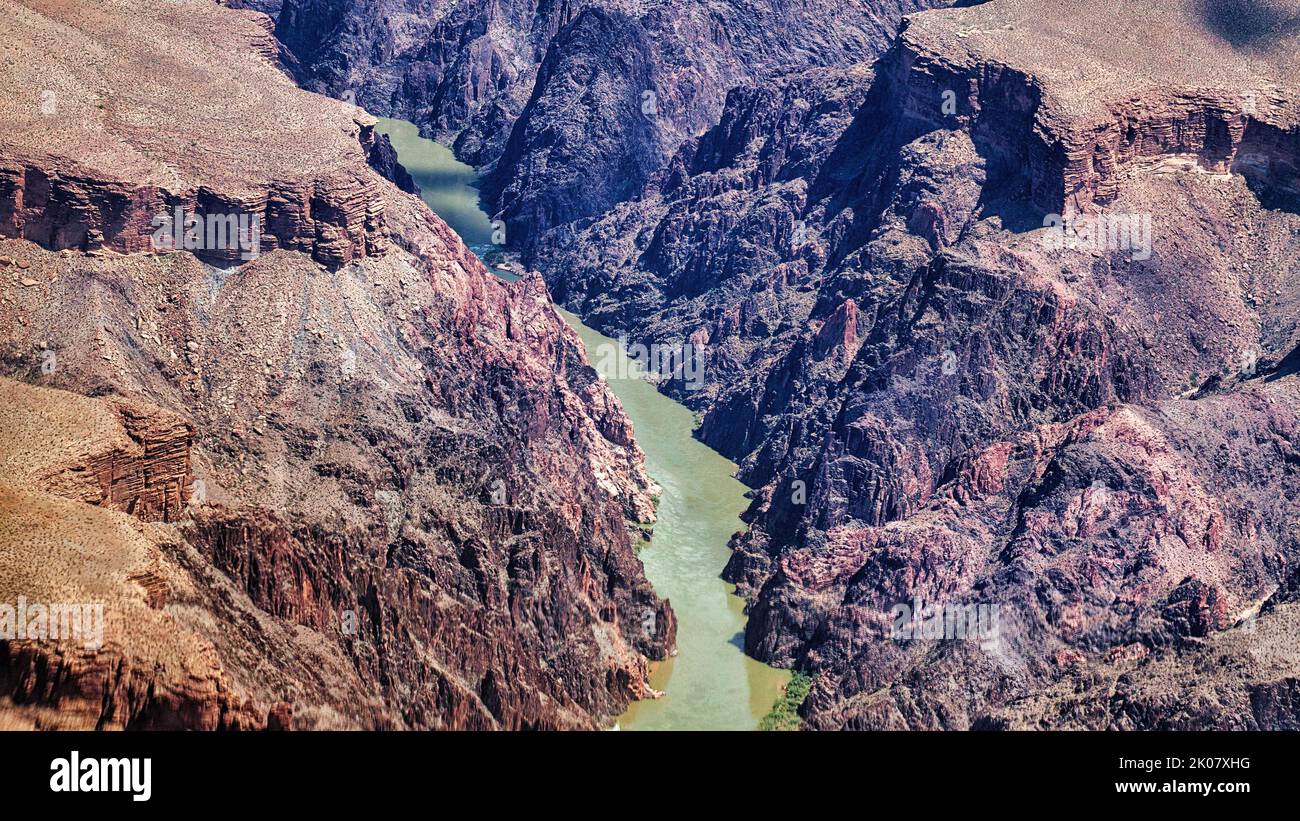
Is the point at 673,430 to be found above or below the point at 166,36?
below

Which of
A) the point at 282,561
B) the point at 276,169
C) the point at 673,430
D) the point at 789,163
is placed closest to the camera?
the point at 282,561

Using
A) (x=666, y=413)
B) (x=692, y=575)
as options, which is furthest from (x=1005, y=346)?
(x=666, y=413)

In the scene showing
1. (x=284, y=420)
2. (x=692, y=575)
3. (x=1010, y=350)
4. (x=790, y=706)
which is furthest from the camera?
(x=1010, y=350)

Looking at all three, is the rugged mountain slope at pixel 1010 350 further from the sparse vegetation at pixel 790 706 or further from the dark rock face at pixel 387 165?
the dark rock face at pixel 387 165

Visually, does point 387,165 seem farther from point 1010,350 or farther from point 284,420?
point 284,420

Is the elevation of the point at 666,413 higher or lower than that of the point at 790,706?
lower

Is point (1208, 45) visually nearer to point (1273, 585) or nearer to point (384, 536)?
point (1273, 585)

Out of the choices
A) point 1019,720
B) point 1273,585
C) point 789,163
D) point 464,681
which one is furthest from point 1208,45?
point 464,681

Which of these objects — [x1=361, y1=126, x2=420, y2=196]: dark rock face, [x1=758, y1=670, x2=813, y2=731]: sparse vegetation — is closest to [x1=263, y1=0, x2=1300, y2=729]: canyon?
[x1=758, y1=670, x2=813, y2=731]: sparse vegetation
